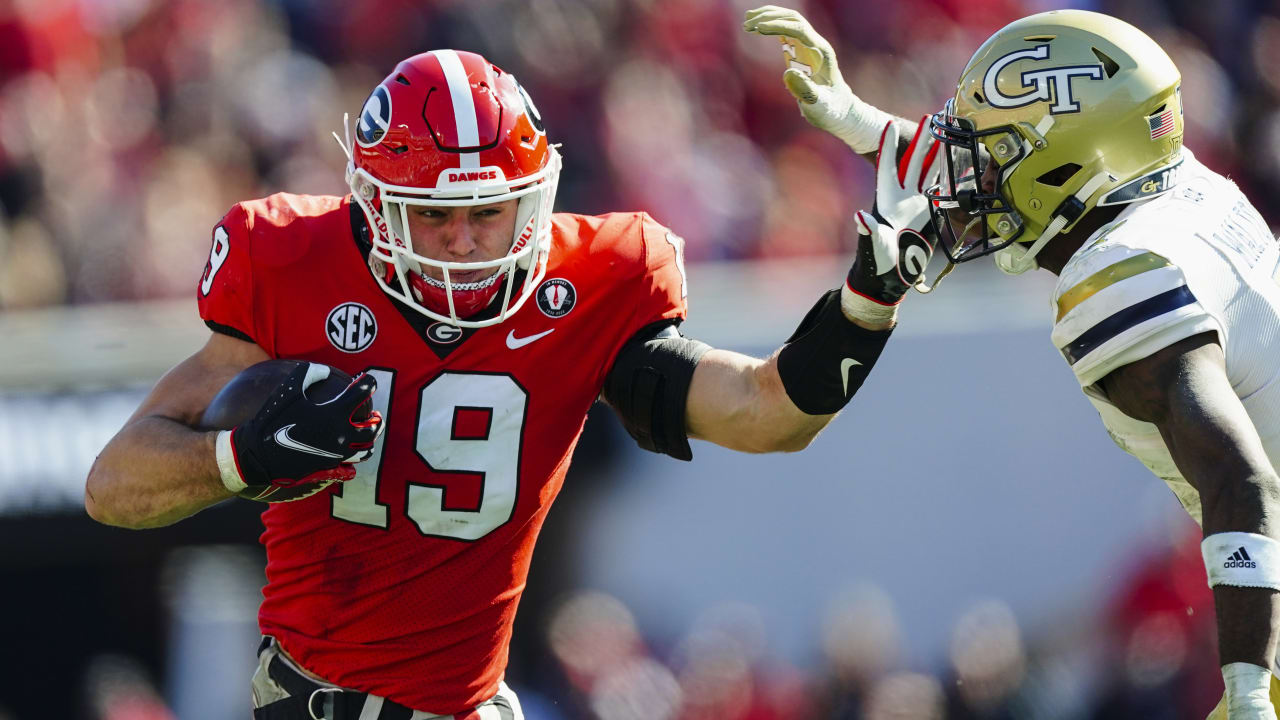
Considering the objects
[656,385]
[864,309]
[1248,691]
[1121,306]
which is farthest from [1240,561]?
[656,385]

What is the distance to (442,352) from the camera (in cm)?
281

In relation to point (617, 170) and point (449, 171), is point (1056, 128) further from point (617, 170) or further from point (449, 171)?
point (617, 170)

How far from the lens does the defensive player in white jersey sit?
2180 millimetres

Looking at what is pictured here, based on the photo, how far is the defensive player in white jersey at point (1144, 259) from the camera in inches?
85.8

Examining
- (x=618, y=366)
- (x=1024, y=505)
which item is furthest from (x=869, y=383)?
(x=618, y=366)

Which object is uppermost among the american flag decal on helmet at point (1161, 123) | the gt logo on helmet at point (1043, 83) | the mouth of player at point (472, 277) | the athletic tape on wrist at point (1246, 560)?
the gt logo on helmet at point (1043, 83)

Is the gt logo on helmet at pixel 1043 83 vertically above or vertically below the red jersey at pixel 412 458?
above

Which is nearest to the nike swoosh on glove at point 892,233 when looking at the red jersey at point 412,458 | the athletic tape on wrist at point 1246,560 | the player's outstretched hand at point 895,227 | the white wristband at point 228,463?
the player's outstretched hand at point 895,227

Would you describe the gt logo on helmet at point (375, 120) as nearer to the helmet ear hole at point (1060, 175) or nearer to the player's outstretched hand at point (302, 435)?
the player's outstretched hand at point (302, 435)

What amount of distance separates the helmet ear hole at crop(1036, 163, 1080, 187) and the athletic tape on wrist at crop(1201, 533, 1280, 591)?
0.78 metres

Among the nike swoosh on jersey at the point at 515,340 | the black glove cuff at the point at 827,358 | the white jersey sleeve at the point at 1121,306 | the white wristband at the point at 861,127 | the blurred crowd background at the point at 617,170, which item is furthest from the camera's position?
the blurred crowd background at the point at 617,170

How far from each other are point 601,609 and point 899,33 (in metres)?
2.95

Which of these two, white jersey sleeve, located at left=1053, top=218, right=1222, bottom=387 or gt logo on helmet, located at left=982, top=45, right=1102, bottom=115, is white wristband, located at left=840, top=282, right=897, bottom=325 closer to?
white jersey sleeve, located at left=1053, top=218, right=1222, bottom=387

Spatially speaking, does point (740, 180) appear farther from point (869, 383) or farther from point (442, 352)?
point (442, 352)
